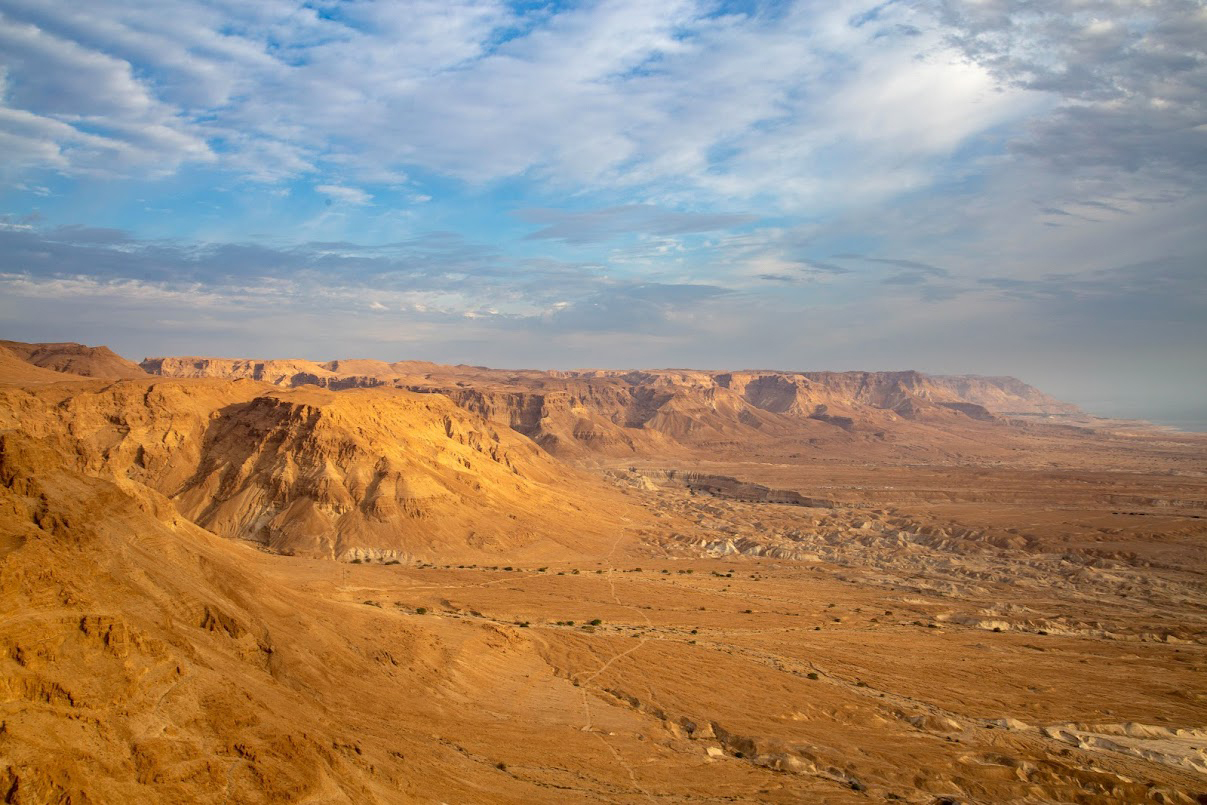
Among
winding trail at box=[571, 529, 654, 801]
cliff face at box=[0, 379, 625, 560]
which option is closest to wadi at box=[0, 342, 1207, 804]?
winding trail at box=[571, 529, 654, 801]

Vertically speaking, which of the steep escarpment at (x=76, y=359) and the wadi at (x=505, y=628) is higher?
the steep escarpment at (x=76, y=359)

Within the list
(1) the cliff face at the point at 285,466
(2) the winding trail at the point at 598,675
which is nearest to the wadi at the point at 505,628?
(2) the winding trail at the point at 598,675

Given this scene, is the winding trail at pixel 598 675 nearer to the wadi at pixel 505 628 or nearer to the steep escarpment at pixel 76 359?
the wadi at pixel 505 628

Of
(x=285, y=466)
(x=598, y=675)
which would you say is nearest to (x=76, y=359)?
(x=285, y=466)

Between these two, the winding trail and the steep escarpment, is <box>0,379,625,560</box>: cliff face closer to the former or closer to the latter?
the winding trail

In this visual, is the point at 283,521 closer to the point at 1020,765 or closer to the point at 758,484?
the point at 1020,765

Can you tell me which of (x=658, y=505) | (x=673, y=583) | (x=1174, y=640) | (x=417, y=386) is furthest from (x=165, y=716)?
(x=417, y=386)

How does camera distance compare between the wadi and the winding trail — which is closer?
the wadi

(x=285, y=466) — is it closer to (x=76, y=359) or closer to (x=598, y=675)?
(x=598, y=675)
